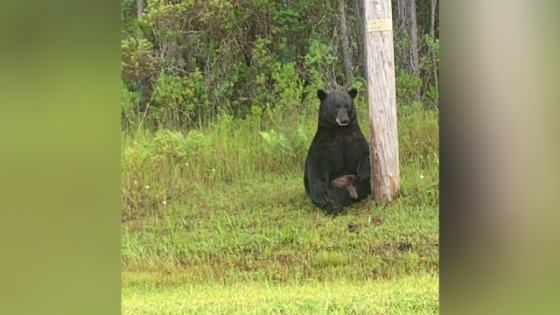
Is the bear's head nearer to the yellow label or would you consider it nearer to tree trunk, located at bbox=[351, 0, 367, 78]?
tree trunk, located at bbox=[351, 0, 367, 78]

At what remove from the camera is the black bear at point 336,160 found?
4562 millimetres

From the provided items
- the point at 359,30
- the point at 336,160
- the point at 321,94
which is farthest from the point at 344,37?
the point at 336,160

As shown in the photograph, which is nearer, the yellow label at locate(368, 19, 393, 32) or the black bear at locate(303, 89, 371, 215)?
the yellow label at locate(368, 19, 393, 32)

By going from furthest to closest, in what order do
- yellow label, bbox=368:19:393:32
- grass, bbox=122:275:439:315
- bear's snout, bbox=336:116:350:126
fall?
bear's snout, bbox=336:116:350:126, yellow label, bbox=368:19:393:32, grass, bbox=122:275:439:315

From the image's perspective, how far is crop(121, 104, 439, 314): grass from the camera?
4383mm

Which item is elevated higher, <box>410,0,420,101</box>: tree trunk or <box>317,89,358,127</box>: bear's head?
<box>410,0,420,101</box>: tree trunk

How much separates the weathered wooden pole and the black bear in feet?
0.32

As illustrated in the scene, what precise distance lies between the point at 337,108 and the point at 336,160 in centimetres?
46

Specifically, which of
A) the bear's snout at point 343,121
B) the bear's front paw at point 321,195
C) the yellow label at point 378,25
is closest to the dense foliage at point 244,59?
the yellow label at point 378,25

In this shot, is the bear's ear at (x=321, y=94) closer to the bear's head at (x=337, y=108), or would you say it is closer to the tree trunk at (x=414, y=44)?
the bear's head at (x=337, y=108)

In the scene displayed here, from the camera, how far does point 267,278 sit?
4461mm

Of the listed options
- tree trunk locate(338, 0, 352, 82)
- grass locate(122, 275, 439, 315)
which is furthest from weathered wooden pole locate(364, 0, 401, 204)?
→ grass locate(122, 275, 439, 315)

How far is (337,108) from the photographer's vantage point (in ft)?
15.0
